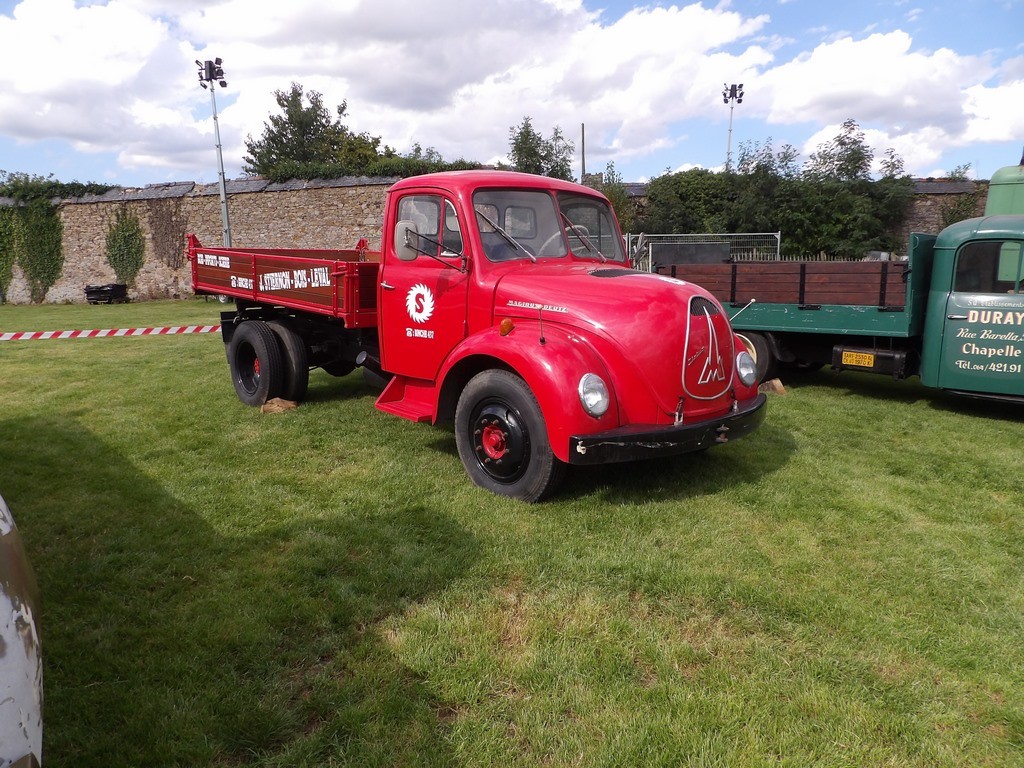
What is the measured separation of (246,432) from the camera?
19.0ft

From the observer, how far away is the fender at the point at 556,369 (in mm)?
3719

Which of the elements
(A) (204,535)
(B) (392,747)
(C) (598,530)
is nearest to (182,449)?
(A) (204,535)

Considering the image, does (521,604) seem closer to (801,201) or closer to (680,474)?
(680,474)

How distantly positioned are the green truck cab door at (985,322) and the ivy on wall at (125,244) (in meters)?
25.6

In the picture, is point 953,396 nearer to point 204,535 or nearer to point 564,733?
point 564,733

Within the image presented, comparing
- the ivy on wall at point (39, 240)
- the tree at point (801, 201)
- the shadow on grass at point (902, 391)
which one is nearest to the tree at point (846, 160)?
the tree at point (801, 201)

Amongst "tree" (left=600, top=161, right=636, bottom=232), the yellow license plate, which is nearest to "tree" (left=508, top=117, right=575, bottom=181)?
"tree" (left=600, top=161, right=636, bottom=232)

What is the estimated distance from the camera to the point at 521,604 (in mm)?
3055

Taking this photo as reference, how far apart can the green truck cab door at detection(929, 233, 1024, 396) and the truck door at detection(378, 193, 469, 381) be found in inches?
186

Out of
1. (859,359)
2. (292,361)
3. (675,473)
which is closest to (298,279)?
(292,361)

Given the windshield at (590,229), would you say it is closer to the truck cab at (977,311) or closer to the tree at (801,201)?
the truck cab at (977,311)

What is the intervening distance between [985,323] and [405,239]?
5.24m

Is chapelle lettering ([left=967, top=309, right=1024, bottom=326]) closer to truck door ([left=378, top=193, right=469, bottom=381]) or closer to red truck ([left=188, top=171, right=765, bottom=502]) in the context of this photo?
red truck ([left=188, top=171, right=765, bottom=502])

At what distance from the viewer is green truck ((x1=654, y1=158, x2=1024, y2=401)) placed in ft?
19.7
